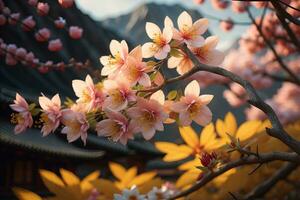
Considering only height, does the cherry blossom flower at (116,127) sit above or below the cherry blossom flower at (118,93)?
below

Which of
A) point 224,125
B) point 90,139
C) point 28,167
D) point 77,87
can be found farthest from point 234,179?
point 90,139

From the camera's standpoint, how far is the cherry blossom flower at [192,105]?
1.34 metres

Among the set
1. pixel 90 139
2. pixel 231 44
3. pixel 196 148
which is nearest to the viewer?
pixel 196 148

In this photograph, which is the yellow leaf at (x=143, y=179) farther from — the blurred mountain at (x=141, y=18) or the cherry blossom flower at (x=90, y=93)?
Result: the blurred mountain at (x=141, y=18)

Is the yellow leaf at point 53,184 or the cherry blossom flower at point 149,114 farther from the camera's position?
the yellow leaf at point 53,184

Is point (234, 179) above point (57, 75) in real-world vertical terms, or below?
below

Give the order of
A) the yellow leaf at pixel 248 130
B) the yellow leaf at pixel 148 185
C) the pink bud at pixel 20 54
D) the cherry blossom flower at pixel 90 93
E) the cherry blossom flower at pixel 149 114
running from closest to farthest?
1. the cherry blossom flower at pixel 149 114
2. the cherry blossom flower at pixel 90 93
3. the yellow leaf at pixel 248 130
4. the yellow leaf at pixel 148 185
5. the pink bud at pixel 20 54


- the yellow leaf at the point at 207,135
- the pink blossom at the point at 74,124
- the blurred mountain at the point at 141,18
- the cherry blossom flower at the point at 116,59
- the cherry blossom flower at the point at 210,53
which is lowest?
the yellow leaf at the point at 207,135

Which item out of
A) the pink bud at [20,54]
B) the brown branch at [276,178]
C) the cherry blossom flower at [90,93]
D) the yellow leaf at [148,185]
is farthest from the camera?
the pink bud at [20,54]

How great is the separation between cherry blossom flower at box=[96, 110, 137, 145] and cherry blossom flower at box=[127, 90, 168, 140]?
3 cm

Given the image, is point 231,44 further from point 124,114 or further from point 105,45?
point 124,114

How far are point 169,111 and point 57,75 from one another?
26.3 feet

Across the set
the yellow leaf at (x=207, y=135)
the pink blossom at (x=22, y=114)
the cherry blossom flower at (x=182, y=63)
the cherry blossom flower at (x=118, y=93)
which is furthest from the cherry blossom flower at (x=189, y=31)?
the yellow leaf at (x=207, y=135)

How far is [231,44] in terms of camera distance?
123 feet
